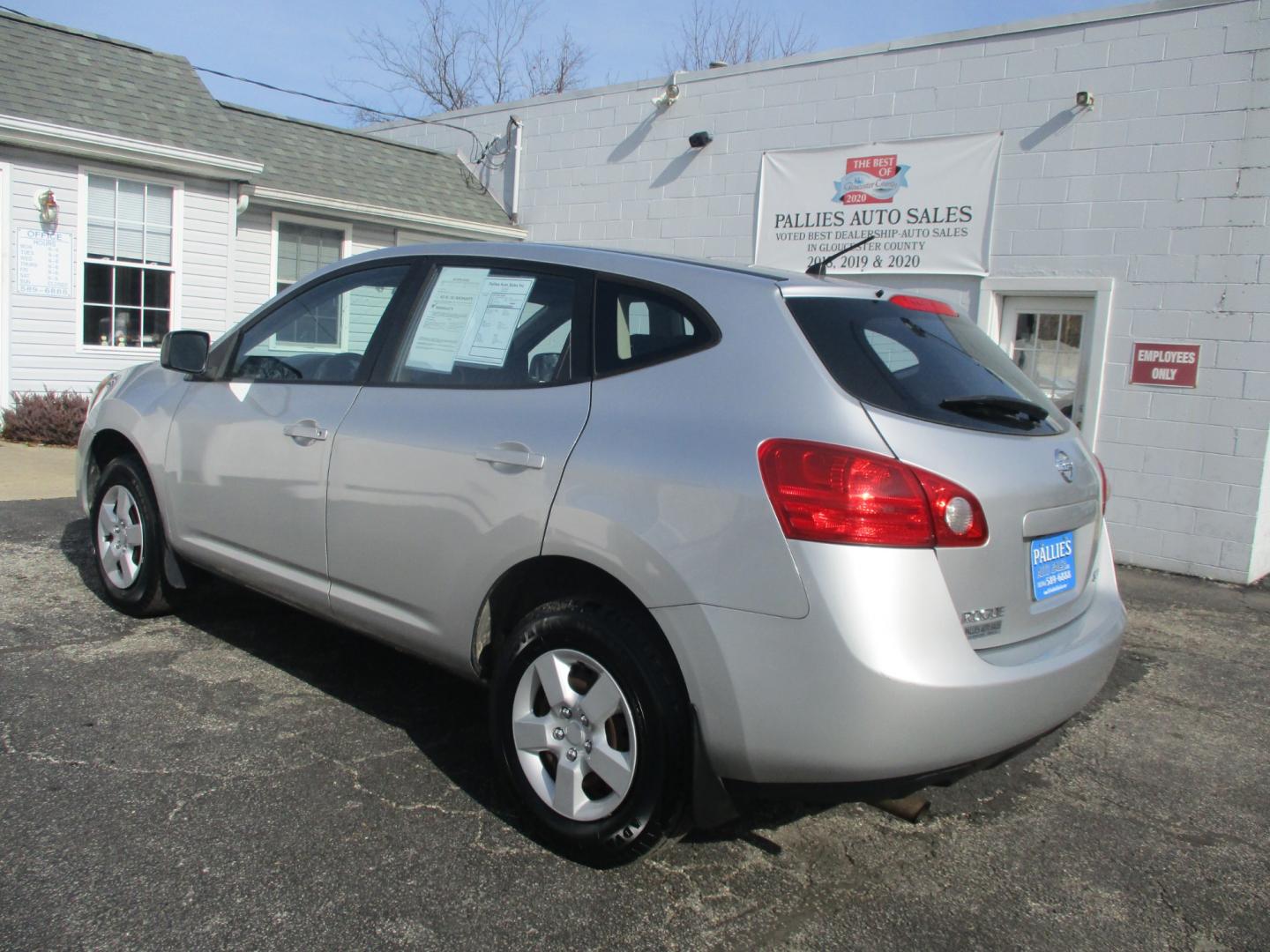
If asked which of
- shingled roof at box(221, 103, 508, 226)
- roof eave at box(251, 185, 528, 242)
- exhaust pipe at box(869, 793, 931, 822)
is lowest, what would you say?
exhaust pipe at box(869, 793, 931, 822)

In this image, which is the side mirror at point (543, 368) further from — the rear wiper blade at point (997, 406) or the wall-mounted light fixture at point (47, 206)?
the wall-mounted light fixture at point (47, 206)

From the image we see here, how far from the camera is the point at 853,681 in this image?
97.2 inches

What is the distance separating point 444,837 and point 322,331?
84.7 inches

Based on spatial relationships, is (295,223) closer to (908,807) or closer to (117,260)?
(117,260)

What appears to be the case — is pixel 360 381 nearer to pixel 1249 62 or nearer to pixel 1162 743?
pixel 1162 743

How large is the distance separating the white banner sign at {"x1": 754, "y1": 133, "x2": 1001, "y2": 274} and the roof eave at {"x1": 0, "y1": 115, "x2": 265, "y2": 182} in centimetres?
569

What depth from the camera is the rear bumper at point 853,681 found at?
2473 millimetres

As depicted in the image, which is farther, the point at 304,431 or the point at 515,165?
the point at 515,165

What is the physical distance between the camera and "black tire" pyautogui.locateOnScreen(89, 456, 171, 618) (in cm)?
468

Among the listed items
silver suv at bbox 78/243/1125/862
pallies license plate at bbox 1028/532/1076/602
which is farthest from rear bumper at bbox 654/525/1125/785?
pallies license plate at bbox 1028/532/1076/602

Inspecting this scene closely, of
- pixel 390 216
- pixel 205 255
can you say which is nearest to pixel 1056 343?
pixel 390 216

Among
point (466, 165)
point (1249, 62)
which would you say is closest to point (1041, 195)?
point (1249, 62)

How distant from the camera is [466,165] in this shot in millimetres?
14625

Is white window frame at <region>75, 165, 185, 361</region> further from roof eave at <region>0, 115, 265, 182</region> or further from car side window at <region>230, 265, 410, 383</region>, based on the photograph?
car side window at <region>230, 265, 410, 383</region>
